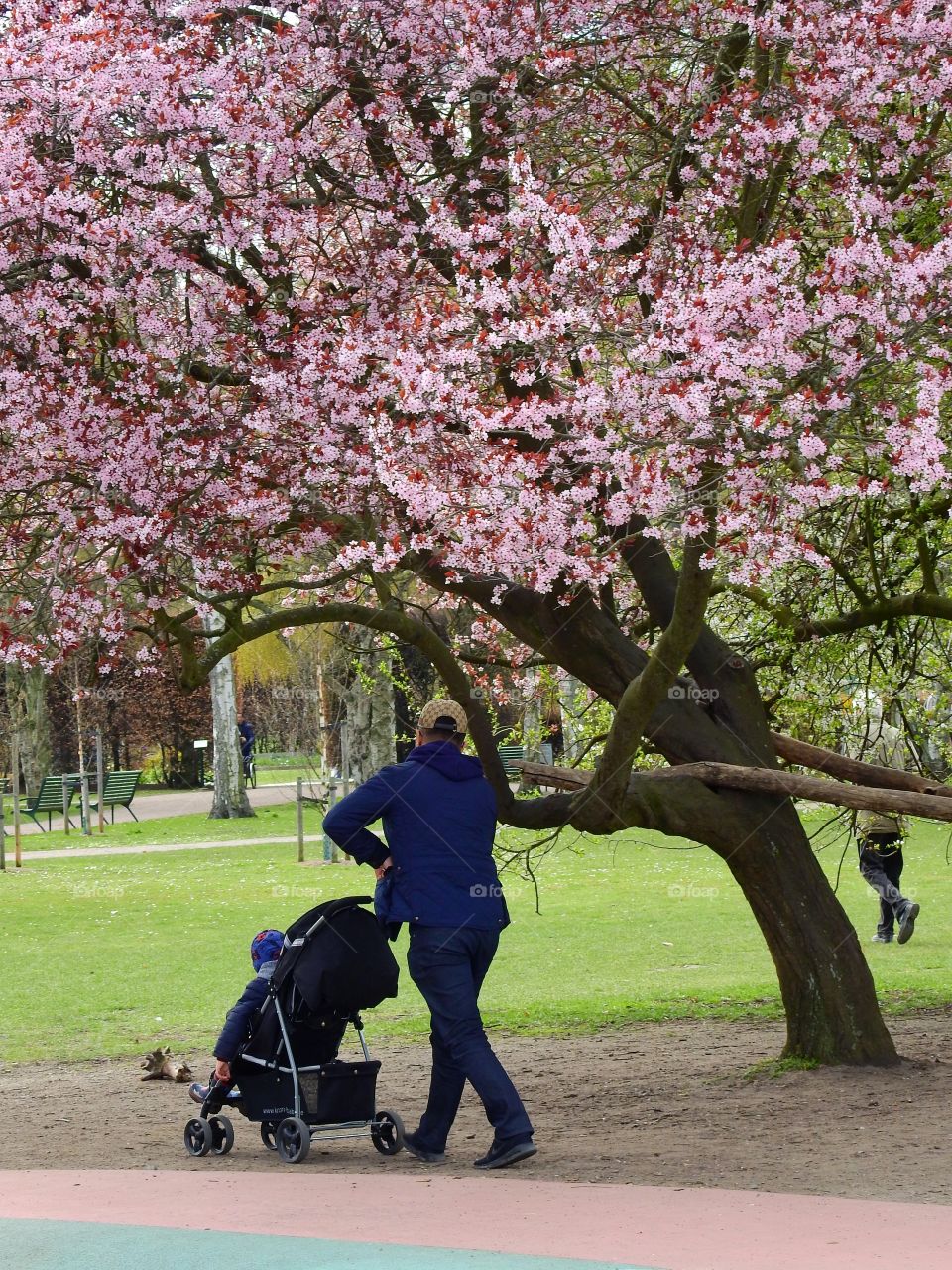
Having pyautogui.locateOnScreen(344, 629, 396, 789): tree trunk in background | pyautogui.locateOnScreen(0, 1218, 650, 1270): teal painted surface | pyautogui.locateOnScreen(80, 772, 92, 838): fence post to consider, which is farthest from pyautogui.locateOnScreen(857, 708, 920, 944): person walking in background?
pyautogui.locateOnScreen(80, 772, 92, 838): fence post

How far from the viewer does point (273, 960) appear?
A: 26.7 ft

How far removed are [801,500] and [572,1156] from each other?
123 inches

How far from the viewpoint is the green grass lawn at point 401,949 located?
13555 mm

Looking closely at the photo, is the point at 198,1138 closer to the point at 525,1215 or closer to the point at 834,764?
the point at 525,1215

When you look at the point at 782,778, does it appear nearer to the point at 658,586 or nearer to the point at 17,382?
the point at 658,586

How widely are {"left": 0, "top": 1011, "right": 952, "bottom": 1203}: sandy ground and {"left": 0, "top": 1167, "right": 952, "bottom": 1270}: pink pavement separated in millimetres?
601

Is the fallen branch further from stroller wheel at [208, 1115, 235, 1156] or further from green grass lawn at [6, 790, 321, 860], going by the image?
green grass lawn at [6, 790, 321, 860]

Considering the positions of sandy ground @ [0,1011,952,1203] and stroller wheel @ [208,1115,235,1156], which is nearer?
sandy ground @ [0,1011,952,1203]

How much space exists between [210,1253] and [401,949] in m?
11.9

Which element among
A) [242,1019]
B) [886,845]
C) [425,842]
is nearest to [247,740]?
[886,845]

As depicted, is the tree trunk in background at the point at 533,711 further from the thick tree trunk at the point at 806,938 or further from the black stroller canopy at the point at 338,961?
the black stroller canopy at the point at 338,961

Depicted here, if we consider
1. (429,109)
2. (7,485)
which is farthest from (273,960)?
(429,109)

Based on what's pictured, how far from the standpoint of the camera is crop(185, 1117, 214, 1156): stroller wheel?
7.88 meters

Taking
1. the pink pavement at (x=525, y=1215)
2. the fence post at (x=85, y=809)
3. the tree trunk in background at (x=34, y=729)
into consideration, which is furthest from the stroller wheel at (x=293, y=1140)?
the tree trunk in background at (x=34, y=729)
